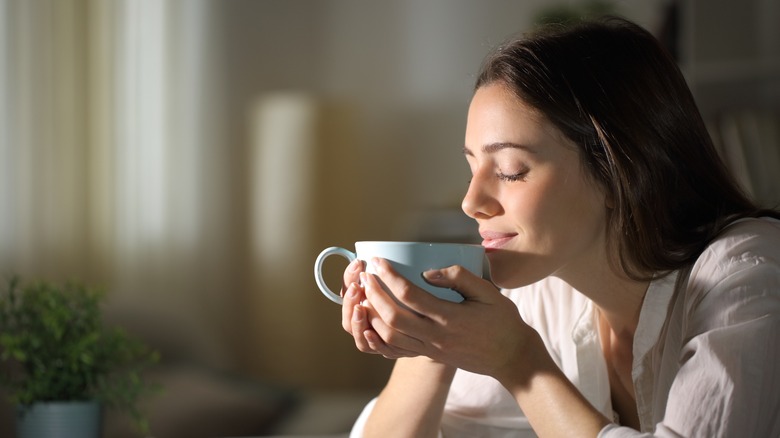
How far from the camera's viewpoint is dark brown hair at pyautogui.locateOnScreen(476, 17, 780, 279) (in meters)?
0.94

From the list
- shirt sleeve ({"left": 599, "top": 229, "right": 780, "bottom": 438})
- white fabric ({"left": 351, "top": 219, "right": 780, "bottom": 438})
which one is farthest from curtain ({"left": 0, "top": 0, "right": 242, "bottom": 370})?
shirt sleeve ({"left": 599, "top": 229, "right": 780, "bottom": 438})

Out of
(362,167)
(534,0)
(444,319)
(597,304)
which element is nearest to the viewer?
(444,319)

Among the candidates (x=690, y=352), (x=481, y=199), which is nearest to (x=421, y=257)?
(x=481, y=199)

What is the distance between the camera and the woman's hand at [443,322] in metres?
0.82

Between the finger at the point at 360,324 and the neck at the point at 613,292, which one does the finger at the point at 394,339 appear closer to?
the finger at the point at 360,324

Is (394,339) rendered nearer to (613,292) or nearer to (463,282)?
(463,282)

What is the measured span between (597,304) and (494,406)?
0.64ft

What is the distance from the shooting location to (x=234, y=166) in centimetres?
183

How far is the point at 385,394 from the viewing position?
3.72ft

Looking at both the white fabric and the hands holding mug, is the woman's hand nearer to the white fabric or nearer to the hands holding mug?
the hands holding mug

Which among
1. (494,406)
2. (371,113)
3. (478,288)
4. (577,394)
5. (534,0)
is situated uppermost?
(534,0)

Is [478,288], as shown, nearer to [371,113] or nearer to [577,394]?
[577,394]

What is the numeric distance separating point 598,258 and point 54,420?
3.01ft

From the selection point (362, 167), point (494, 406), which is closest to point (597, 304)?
point (494, 406)
